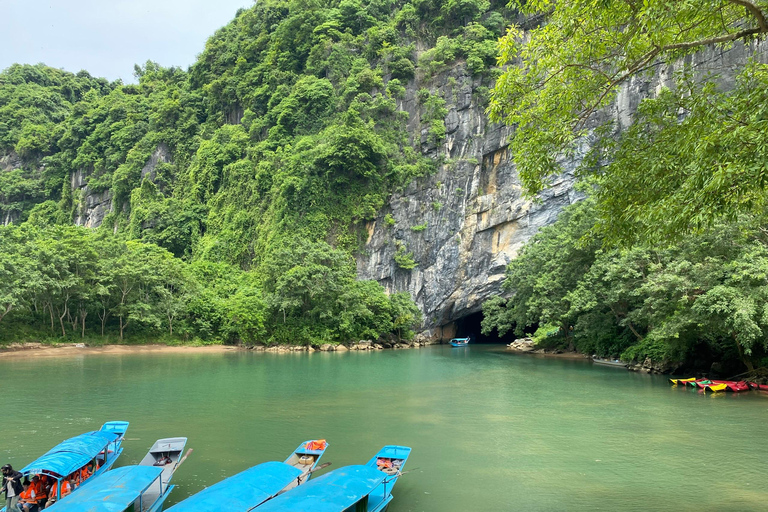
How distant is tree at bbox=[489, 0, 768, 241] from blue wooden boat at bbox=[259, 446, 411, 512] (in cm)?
388

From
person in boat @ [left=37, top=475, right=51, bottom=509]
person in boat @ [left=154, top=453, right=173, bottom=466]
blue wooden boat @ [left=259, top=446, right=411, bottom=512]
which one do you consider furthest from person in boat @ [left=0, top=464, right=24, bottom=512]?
blue wooden boat @ [left=259, top=446, right=411, bottom=512]

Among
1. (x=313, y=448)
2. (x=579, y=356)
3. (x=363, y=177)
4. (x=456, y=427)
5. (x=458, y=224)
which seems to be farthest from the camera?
(x=363, y=177)

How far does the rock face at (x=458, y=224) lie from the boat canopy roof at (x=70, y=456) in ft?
87.2

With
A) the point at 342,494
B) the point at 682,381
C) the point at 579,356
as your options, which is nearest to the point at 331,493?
the point at 342,494

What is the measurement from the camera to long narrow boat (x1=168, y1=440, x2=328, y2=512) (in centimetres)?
489

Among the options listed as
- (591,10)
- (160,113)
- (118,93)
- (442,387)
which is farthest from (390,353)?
(118,93)

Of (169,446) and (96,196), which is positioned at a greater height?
(96,196)

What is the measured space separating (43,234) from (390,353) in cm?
2016

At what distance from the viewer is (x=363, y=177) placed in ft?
111

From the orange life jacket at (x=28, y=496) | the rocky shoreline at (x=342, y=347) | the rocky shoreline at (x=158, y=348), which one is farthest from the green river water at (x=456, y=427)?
the rocky shoreline at (x=342, y=347)

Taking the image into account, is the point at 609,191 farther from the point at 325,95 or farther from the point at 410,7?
the point at 410,7

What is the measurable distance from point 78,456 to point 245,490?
256cm

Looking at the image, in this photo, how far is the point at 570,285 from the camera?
23828mm

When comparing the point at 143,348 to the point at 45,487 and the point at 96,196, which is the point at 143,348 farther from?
the point at 45,487
